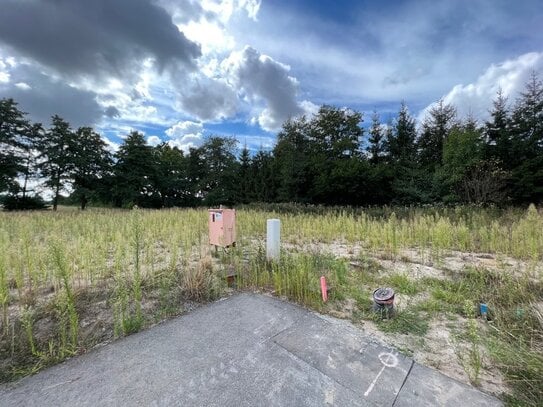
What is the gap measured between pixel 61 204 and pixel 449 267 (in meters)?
29.2

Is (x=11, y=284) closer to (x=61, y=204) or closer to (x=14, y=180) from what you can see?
(x=14, y=180)

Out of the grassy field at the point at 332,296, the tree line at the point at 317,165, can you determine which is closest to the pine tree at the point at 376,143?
the tree line at the point at 317,165

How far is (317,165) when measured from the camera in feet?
61.5

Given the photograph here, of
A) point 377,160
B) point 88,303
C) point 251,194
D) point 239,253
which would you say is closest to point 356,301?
point 239,253

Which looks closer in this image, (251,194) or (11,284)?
(11,284)

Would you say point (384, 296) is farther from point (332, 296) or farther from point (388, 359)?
point (388, 359)

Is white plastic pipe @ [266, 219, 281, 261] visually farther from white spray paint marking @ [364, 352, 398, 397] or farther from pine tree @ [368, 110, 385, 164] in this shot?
pine tree @ [368, 110, 385, 164]

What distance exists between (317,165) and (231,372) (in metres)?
17.8

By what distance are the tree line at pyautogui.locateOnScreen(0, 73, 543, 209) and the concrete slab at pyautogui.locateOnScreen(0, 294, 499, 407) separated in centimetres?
1188

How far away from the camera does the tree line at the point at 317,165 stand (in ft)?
50.0

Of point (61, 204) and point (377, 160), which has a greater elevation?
point (377, 160)

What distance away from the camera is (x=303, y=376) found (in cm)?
172

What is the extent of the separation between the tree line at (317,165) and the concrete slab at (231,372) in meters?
11.9

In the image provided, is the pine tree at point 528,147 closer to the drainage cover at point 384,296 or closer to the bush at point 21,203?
the drainage cover at point 384,296
